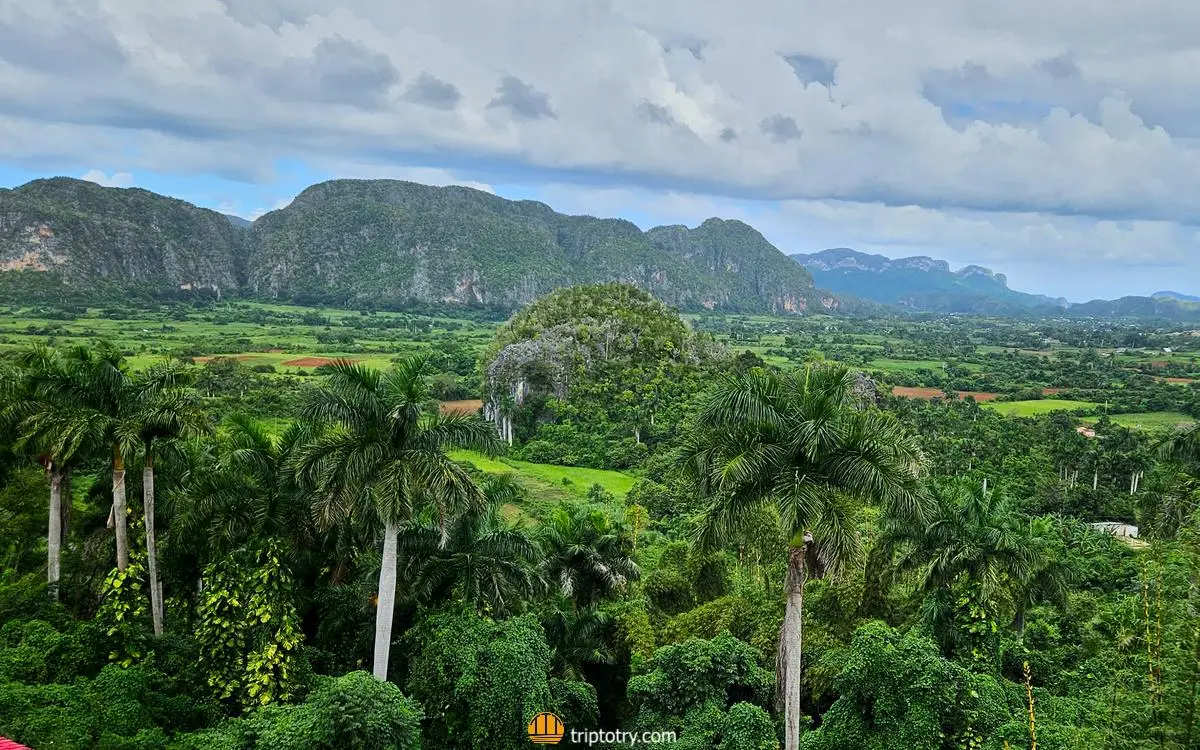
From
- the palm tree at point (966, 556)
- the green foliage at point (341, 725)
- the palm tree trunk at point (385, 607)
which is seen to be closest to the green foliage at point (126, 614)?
the green foliage at point (341, 725)

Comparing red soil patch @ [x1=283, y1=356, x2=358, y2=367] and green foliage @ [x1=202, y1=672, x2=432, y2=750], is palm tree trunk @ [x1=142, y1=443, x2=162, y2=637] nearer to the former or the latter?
green foliage @ [x1=202, y1=672, x2=432, y2=750]

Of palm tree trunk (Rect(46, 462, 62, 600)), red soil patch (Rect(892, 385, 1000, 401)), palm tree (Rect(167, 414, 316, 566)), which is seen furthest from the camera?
red soil patch (Rect(892, 385, 1000, 401))

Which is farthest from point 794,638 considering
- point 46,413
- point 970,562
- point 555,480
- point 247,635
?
point 555,480

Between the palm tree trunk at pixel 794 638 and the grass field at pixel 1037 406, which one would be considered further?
the grass field at pixel 1037 406

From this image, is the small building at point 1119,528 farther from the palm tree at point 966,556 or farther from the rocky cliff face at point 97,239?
the rocky cliff face at point 97,239

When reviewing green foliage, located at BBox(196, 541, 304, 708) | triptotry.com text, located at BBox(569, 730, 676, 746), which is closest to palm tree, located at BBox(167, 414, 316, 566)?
green foliage, located at BBox(196, 541, 304, 708)

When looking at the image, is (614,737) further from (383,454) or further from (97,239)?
(97,239)

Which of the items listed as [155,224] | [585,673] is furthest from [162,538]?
[155,224]

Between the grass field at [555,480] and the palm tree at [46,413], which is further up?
the palm tree at [46,413]
